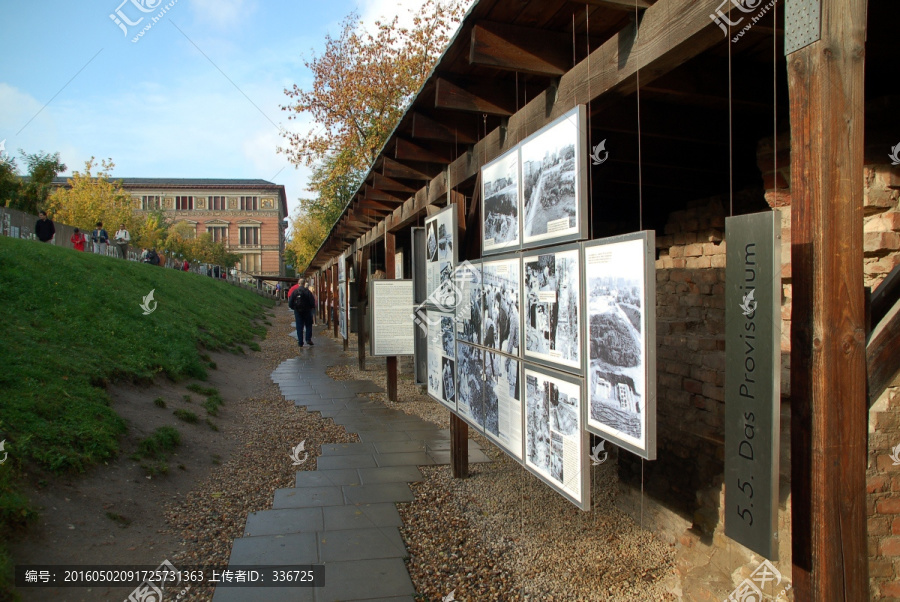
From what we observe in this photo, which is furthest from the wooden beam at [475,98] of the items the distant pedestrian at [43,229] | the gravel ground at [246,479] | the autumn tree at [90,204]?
the autumn tree at [90,204]

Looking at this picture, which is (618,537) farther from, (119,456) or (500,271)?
(119,456)

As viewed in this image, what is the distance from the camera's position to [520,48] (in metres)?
3.46

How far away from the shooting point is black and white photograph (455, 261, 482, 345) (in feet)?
15.0

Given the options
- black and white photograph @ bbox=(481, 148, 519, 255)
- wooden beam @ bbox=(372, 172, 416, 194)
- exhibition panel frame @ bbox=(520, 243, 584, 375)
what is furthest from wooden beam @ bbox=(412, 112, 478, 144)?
wooden beam @ bbox=(372, 172, 416, 194)

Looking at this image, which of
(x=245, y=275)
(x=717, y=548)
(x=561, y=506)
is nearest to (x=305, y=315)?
(x=561, y=506)

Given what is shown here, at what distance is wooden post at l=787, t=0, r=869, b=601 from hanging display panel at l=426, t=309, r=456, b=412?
3424mm

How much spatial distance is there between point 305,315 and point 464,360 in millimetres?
12519

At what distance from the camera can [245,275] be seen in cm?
6712

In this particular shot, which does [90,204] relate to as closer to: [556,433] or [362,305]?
[362,305]

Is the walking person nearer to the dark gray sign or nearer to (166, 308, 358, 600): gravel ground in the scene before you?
(166, 308, 358, 600): gravel ground

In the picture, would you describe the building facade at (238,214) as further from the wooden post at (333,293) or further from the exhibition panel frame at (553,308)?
the exhibition panel frame at (553,308)

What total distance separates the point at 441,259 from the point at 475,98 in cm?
165

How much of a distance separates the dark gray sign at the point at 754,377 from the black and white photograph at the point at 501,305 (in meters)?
1.63
